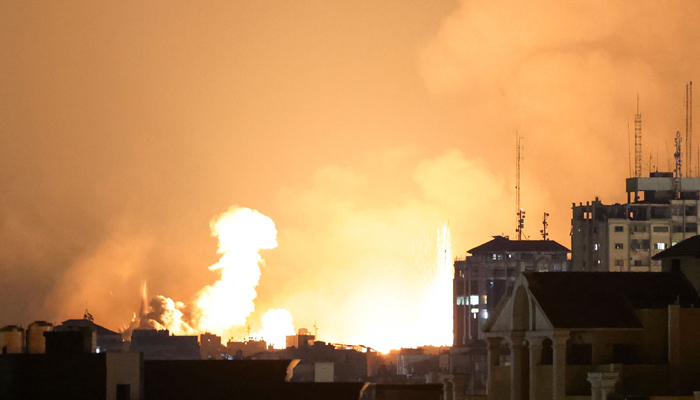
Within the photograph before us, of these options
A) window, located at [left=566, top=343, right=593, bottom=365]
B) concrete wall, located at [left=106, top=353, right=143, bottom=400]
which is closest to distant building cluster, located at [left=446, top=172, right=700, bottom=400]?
window, located at [left=566, top=343, right=593, bottom=365]

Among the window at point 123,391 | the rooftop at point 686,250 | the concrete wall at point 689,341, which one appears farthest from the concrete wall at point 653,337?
the window at point 123,391

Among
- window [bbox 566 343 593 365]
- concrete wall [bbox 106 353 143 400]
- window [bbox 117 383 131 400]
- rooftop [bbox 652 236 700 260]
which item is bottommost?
window [bbox 117 383 131 400]

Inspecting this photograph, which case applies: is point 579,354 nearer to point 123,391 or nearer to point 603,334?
point 603,334

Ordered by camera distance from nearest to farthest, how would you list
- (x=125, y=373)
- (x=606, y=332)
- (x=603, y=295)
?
(x=606, y=332) < (x=603, y=295) < (x=125, y=373)

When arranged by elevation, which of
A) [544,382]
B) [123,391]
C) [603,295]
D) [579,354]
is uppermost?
[603,295]

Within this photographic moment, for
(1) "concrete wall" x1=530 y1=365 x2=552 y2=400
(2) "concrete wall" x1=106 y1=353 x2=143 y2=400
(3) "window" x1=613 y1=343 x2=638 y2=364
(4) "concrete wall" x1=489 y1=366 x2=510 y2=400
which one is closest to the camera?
(3) "window" x1=613 y1=343 x2=638 y2=364

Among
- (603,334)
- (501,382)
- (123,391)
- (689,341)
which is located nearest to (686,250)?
(689,341)

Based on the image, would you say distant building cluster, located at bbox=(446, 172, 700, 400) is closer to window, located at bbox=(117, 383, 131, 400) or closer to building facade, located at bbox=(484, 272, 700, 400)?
building facade, located at bbox=(484, 272, 700, 400)

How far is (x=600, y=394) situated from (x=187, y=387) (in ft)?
97.7

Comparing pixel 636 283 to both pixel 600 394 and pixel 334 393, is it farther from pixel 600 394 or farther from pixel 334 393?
pixel 334 393

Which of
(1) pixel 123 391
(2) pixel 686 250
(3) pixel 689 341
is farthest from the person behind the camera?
(2) pixel 686 250

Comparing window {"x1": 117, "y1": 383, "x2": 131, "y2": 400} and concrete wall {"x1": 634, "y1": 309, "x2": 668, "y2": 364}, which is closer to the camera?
concrete wall {"x1": 634, "y1": 309, "x2": 668, "y2": 364}

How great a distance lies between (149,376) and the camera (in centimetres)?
9794

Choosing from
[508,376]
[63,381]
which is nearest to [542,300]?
[508,376]
